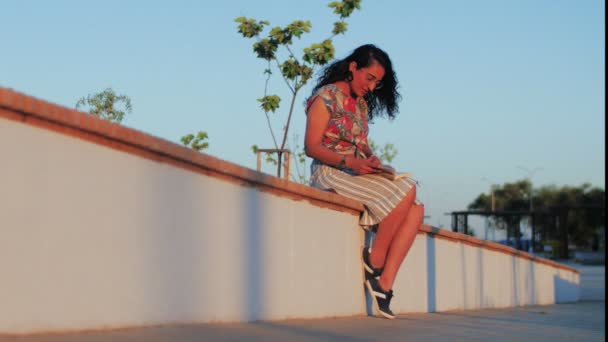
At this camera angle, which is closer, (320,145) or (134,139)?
(134,139)

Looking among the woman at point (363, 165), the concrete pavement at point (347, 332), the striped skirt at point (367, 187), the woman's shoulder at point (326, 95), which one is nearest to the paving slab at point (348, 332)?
the concrete pavement at point (347, 332)

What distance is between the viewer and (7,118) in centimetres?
362

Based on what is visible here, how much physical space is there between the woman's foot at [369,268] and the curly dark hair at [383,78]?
0.96 meters

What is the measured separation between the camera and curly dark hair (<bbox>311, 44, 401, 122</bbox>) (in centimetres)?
667

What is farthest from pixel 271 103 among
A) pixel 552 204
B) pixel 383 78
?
pixel 552 204

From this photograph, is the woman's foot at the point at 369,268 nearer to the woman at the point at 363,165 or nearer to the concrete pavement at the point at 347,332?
the woman at the point at 363,165

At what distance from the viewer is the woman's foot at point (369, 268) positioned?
6.79m

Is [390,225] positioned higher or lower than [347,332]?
higher

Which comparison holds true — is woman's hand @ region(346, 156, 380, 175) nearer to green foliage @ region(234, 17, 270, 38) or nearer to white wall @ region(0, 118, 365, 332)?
white wall @ region(0, 118, 365, 332)

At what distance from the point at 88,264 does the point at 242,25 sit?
13925 mm

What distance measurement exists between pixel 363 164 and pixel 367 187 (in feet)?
0.94

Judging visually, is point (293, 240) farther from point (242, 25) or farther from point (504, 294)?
point (242, 25)

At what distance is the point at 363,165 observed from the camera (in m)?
6.46

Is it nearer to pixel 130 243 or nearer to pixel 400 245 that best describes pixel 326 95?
pixel 400 245
